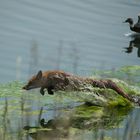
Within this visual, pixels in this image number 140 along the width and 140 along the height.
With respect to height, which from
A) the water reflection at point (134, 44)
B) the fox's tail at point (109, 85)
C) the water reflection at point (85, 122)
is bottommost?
the water reflection at point (85, 122)

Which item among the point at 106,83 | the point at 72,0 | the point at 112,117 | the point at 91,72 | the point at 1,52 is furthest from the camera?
the point at 72,0

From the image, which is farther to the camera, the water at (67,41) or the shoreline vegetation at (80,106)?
the water at (67,41)

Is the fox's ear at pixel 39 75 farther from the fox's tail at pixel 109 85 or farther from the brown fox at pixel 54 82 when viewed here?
the fox's tail at pixel 109 85

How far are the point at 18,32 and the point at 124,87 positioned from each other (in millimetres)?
4063

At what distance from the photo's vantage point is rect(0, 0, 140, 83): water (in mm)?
9672

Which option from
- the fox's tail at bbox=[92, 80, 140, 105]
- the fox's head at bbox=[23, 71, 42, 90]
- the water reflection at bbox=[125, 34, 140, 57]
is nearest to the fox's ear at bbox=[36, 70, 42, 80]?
the fox's head at bbox=[23, 71, 42, 90]

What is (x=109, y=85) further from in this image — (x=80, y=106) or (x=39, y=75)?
(x=39, y=75)

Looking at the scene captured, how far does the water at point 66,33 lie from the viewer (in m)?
9.67

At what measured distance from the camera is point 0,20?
13.0m

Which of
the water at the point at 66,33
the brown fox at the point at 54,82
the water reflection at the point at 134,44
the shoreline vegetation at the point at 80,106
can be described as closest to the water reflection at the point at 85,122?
the shoreline vegetation at the point at 80,106

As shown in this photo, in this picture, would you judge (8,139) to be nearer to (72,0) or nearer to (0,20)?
(0,20)

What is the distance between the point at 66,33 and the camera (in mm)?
12453

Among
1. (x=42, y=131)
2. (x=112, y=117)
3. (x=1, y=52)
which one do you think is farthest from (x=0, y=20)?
(x=42, y=131)

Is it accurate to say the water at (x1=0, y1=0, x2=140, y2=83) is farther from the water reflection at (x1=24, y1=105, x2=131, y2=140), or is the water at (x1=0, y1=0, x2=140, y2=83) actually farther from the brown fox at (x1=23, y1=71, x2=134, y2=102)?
the water reflection at (x1=24, y1=105, x2=131, y2=140)
